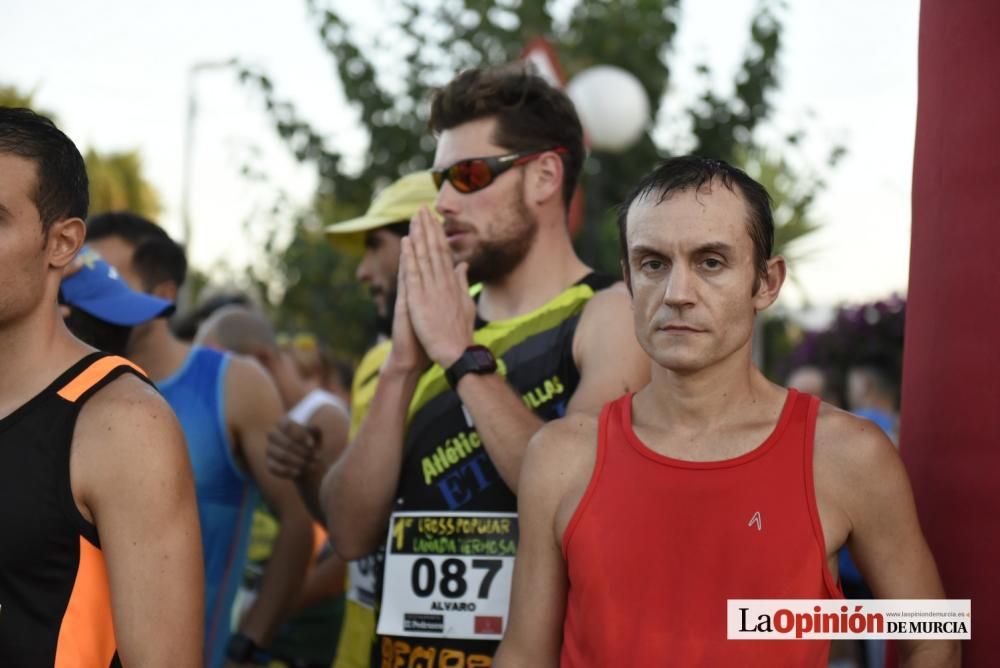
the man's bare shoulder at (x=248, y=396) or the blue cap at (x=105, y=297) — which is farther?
the man's bare shoulder at (x=248, y=396)

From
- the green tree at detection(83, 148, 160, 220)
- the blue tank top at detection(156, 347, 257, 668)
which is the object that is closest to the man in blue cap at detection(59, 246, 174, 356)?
the blue tank top at detection(156, 347, 257, 668)

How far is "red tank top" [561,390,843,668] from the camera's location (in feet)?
7.59

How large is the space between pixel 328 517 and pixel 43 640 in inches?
49.8

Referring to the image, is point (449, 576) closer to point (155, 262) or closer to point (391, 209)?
point (391, 209)

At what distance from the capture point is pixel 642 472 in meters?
2.46

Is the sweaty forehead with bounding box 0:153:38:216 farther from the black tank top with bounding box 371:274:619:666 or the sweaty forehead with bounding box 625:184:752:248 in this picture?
the black tank top with bounding box 371:274:619:666

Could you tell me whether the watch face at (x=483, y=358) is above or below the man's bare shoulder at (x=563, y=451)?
above

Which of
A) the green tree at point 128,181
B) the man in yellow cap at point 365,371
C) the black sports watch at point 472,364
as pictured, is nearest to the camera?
the black sports watch at point 472,364

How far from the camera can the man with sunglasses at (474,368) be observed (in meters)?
3.13

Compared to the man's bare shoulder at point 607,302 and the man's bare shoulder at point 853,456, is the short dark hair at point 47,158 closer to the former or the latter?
the man's bare shoulder at point 607,302

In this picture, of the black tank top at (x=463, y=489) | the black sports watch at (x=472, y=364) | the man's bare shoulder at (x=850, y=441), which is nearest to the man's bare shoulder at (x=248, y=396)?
the black tank top at (x=463, y=489)

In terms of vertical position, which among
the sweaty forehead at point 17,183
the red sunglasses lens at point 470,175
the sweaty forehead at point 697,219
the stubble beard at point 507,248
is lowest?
the sweaty forehead at point 17,183

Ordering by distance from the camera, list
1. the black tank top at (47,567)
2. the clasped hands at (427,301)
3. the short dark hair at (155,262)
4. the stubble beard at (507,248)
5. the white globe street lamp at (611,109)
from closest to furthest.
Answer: the black tank top at (47,567)
the clasped hands at (427,301)
the stubble beard at (507,248)
the short dark hair at (155,262)
the white globe street lamp at (611,109)

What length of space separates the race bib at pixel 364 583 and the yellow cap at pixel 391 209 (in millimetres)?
1198
